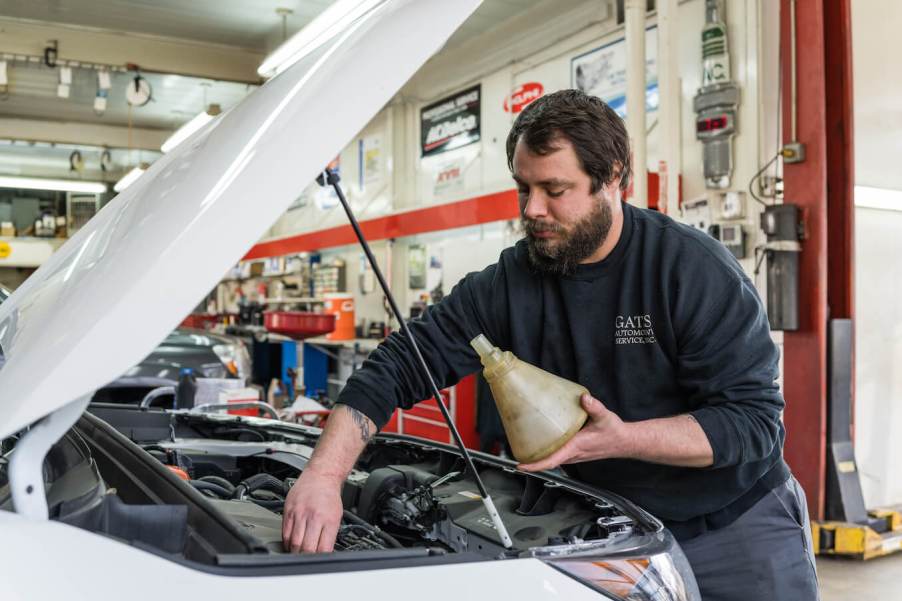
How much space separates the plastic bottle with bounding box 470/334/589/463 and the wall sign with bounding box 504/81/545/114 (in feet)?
21.2

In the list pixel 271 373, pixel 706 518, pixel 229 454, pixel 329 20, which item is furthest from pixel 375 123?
pixel 706 518

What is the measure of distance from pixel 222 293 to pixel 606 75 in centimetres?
1052

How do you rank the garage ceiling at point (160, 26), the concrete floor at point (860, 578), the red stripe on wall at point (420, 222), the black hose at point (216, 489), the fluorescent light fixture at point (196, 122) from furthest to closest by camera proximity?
the fluorescent light fixture at point (196, 122) < the garage ceiling at point (160, 26) < the red stripe on wall at point (420, 222) < the concrete floor at point (860, 578) < the black hose at point (216, 489)

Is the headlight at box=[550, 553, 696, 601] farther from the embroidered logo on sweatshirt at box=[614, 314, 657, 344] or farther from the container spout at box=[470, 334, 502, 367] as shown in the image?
the embroidered logo on sweatshirt at box=[614, 314, 657, 344]

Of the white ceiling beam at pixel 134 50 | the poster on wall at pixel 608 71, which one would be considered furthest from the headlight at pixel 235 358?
the white ceiling beam at pixel 134 50

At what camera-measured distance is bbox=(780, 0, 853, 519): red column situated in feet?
13.6

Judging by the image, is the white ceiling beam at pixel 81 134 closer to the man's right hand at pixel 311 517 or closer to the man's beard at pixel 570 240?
the man's beard at pixel 570 240

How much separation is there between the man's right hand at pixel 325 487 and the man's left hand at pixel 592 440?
0.31 meters

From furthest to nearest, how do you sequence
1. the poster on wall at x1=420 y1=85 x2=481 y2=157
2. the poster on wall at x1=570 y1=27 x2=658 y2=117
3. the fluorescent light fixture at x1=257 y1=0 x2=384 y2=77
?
the poster on wall at x1=420 y1=85 x2=481 y2=157, the poster on wall at x1=570 y1=27 x2=658 y2=117, the fluorescent light fixture at x1=257 y1=0 x2=384 y2=77

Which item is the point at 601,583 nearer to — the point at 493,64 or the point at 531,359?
the point at 531,359

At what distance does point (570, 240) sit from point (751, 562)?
74cm

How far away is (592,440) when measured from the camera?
1183 millimetres

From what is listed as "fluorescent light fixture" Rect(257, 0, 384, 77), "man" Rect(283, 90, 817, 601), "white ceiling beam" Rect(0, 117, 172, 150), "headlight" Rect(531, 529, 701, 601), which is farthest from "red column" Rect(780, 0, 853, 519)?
"white ceiling beam" Rect(0, 117, 172, 150)

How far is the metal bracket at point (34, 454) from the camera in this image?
891mm
